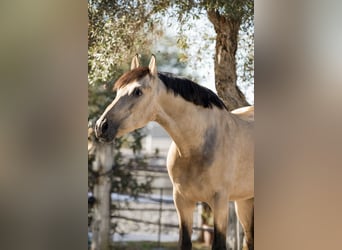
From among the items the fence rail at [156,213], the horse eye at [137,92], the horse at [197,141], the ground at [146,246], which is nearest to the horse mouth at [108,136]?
the horse at [197,141]

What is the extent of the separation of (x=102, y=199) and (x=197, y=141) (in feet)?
2.43

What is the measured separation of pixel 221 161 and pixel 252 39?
0.82m

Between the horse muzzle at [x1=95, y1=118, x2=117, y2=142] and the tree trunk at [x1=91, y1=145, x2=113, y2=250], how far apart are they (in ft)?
0.30

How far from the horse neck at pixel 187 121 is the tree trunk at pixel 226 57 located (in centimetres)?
14

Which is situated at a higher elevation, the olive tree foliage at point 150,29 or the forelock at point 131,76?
the olive tree foliage at point 150,29

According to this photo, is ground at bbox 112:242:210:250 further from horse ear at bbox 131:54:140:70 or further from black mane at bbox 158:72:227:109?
horse ear at bbox 131:54:140:70

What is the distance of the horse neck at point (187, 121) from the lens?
3.27 meters

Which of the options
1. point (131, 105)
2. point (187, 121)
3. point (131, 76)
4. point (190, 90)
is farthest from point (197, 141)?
point (131, 76)

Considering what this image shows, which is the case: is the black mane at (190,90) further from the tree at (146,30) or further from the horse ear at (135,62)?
the horse ear at (135,62)

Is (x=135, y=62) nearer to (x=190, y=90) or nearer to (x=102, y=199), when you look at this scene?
(x=190, y=90)

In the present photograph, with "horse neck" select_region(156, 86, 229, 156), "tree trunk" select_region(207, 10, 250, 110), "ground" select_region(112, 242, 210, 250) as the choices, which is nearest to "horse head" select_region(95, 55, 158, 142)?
"horse neck" select_region(156, 86, 229, 156)
